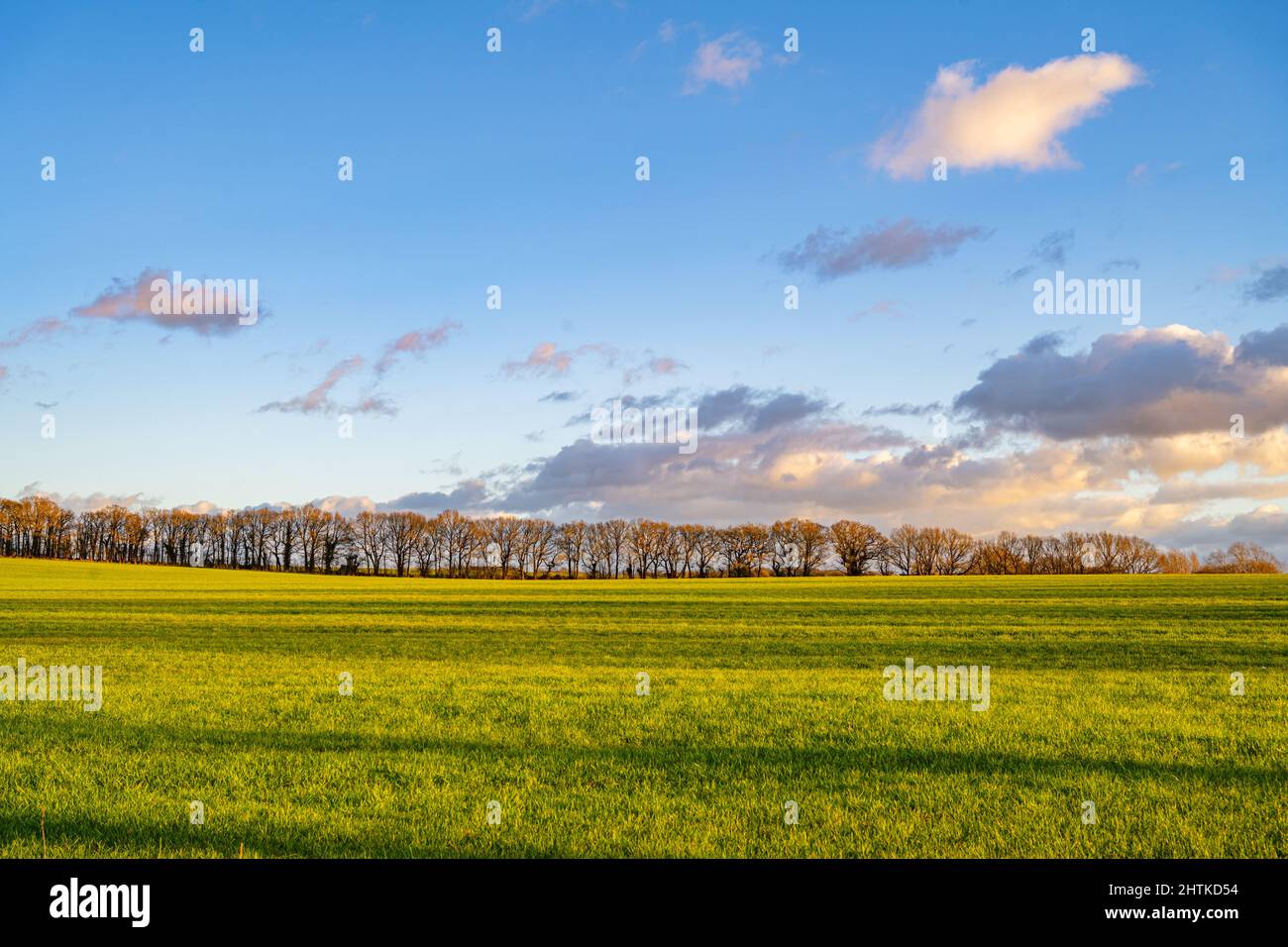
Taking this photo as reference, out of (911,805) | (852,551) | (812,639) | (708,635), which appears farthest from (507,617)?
(852,551)

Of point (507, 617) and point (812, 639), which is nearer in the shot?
point (812, 639)

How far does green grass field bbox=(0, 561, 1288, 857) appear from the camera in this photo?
7.70 m

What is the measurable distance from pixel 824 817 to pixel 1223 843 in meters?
3.57

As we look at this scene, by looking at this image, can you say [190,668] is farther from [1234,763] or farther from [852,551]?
[852,551]

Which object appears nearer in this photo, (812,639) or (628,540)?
(812,639)

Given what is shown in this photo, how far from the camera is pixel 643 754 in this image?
10.7 meters

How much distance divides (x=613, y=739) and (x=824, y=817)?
401cm

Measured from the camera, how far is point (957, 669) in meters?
20.1

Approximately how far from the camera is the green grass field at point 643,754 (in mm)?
7699
